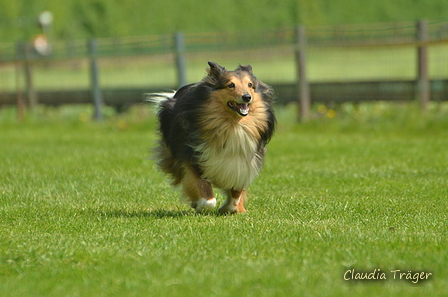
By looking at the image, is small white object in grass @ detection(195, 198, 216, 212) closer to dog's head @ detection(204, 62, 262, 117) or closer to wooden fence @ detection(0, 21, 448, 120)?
dog's head @ detection(204, 62, 262, 117)

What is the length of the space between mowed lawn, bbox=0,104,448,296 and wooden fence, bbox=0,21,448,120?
1806 mm

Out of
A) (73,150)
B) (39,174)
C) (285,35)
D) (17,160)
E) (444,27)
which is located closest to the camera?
(39,174)

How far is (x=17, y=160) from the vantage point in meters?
11.6

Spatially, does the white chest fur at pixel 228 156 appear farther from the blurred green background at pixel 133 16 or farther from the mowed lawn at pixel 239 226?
the blurred green background at pixel 133 16

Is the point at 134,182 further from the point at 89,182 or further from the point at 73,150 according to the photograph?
the point at 73,150

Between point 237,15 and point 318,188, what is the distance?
166 feet

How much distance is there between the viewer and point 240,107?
698 centimetres

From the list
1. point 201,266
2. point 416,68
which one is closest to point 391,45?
point 416,68

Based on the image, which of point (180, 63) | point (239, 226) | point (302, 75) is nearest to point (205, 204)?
point (239, 226)

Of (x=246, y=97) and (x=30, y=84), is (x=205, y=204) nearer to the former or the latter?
(x=246, y=97)

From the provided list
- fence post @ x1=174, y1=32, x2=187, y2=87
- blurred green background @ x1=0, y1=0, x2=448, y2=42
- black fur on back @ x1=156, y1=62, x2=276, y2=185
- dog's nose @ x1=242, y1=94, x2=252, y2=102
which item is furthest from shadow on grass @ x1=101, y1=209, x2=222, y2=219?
blurred green background @ x1=0, y1=0, x2=448, y2=42

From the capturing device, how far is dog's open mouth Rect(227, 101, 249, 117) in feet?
22.8

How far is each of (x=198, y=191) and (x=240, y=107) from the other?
869 mm

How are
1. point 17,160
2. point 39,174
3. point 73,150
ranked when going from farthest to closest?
point 73,150, point 17,160, point 39,174
